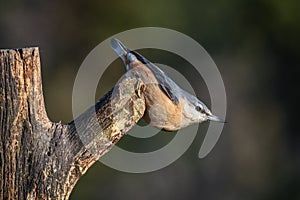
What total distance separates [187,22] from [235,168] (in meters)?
2.09

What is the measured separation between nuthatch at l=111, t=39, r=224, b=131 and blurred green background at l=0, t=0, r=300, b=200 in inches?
157

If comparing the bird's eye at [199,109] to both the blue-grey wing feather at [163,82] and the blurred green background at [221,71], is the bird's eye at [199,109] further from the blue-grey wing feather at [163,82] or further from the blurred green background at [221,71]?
the blurred green background at [221,71]

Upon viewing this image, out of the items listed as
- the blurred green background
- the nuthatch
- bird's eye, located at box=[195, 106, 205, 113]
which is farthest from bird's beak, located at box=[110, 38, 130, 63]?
the blurred green background

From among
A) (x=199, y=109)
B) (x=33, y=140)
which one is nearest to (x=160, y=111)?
(x=199, y=109)

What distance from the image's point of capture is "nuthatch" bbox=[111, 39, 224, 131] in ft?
10.6

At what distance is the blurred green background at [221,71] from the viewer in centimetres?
793

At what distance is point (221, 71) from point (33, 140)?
5.81m


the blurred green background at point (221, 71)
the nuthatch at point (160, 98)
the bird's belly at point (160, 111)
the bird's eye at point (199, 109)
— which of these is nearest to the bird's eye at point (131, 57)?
the nuthatch at point (160, 98)

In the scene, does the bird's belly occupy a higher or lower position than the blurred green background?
lower

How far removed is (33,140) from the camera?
2.74 m

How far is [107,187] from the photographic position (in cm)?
813

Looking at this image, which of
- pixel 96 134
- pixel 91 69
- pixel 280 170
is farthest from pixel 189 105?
pixel 280 170

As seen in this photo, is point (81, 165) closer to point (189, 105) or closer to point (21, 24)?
point (189, 105)

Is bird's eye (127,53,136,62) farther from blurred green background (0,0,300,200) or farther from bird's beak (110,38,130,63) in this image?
blurred green background (0,0,300,200)
